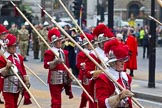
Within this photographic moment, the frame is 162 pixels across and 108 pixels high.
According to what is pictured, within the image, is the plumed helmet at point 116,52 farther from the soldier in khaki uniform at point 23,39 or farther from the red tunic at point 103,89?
the soldier in khaki uniform at point 23,39

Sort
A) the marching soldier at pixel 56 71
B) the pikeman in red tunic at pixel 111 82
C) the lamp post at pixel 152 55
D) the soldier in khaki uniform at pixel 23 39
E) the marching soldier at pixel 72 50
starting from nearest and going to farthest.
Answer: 1. the pikeman in red tunic at pixel 111 82
2. the marching soldier at pixel 56 71
3. the lamp post at pixel 152 55
4. the marching soldier at pixel 72 50
5. the soldier in khaki uniform at pixel 23 39

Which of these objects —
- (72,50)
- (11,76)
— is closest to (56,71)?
(11,76)

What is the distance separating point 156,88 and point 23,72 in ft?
24.4

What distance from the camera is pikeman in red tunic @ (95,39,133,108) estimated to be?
7312 millimetres

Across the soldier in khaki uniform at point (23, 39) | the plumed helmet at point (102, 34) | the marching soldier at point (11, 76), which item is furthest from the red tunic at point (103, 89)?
the soldier in khaki uniform at point (23, 39)

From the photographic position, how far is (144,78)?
66.7 ft

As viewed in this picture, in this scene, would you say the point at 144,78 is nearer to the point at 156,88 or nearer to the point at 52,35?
the point at 156,88

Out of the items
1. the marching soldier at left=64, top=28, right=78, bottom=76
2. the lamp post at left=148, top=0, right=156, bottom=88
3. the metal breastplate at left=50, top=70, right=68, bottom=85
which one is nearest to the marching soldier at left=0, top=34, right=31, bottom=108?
the metal breastplate at left=50, top=70, right=68, bottom=85

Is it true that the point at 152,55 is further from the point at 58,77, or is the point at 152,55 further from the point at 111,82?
the point at 111,82

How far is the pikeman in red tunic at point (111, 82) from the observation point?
731 cm

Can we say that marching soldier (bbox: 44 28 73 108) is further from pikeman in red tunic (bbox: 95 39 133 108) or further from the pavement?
pikeman in red tunic (bbox: 95 39 133 108)

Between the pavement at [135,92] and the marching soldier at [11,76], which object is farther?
the pavement at [135,92]

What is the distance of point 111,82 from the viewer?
7422mm

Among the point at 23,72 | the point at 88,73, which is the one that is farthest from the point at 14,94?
the point at 88,73
